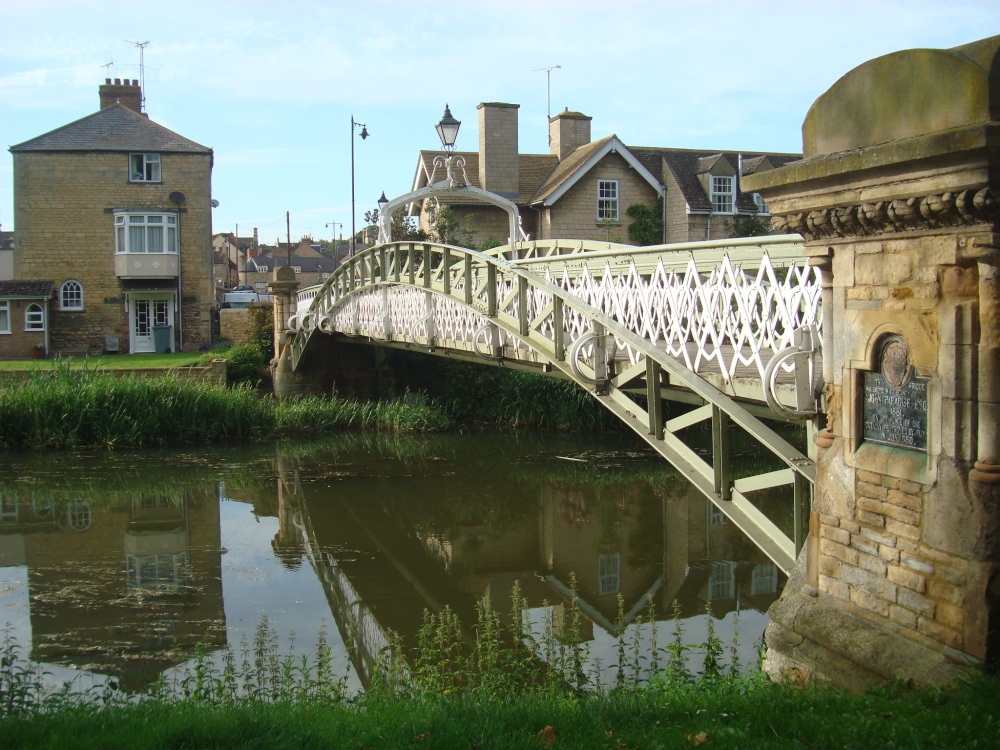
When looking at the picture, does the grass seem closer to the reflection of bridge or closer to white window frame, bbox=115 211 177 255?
the reflection of bridge

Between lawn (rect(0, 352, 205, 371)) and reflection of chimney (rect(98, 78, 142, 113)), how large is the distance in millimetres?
11311

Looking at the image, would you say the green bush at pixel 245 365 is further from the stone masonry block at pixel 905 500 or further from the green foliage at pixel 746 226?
the stone masonry block at pixel 905 500

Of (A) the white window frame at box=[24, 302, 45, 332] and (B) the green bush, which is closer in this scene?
(B) the green bush

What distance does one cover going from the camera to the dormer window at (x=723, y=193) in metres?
32.3

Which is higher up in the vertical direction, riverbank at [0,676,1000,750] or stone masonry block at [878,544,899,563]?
stone masonry block at [878,544,899,563]

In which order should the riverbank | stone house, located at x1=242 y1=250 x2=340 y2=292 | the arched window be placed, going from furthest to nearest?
stone house, located at x1=242 y1=250 x2=340 y2=292
the arched window
the riverbank

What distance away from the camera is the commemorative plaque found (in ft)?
18.5

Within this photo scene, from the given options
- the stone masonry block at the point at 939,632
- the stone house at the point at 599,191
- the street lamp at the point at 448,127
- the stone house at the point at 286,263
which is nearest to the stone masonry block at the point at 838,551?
the stone masonry block at the point at 939,632

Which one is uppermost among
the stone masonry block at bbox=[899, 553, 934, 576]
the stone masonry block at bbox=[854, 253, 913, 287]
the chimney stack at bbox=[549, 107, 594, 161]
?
the chimney stack at bbox=[549, 107, 594, 161]

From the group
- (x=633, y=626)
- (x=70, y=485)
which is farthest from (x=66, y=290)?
(x=633, y=626)

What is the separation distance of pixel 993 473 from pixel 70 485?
53.7 feet

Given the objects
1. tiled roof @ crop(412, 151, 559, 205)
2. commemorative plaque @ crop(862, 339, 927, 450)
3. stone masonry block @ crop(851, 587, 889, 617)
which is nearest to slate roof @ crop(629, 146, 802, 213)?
tiled roof @ crop(412, 151, 559, 205)

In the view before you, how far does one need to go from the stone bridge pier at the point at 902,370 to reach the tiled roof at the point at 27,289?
3186 centimetres

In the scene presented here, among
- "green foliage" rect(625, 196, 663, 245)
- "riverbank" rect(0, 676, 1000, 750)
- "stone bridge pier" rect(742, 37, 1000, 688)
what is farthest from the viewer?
"green foliage" rect(625, 196, 663, 245)
